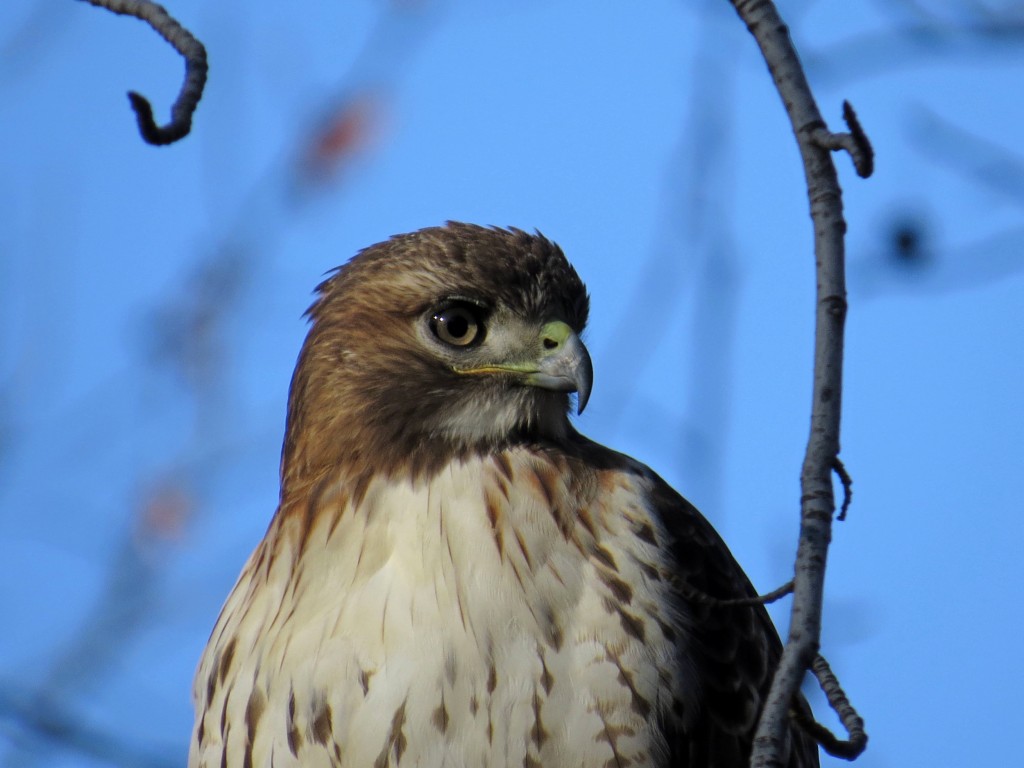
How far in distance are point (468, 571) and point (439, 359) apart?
2.00 feet

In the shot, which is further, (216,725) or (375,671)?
(216,725)

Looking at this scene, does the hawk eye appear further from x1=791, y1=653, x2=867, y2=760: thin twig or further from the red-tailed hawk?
x1=791, y1=653, x2=867, y2=760: thin twig

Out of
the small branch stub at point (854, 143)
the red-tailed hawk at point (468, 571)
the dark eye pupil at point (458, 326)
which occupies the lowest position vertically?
the red-tailed hawk at point (468, 571)

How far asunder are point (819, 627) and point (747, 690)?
1503mm

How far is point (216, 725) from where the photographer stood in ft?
11.2

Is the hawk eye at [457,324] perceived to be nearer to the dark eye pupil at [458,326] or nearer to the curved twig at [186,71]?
the dark eye pupil at [458,326]

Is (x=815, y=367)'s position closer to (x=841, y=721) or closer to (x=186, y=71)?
(x=841, y=721)

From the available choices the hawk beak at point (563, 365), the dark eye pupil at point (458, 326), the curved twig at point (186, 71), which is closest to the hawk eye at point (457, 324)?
the dark eye pupil at point (458, 326)

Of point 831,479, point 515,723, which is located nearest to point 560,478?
point 515,723

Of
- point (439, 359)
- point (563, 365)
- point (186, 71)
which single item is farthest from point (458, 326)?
point (186, 71)

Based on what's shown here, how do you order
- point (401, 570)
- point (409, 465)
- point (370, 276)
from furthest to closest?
point (370, 276)
point (409, 465)
point (401, 570)

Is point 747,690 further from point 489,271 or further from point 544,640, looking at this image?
point 489,271

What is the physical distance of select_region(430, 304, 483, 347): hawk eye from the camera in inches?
144

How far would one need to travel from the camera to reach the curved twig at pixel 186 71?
229 cm
